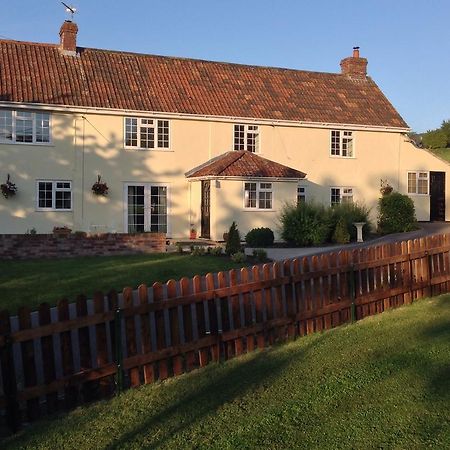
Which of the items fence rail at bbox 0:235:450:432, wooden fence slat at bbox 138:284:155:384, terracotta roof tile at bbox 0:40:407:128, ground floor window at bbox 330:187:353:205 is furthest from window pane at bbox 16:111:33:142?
wooden fence slat at bbox 138:284:155:384

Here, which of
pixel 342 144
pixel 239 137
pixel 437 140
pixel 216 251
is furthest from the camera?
pixel 437 140

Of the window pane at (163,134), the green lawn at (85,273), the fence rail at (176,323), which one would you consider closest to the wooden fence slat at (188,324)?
the fence rail at (176,323)

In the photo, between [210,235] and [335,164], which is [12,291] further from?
[335,164]

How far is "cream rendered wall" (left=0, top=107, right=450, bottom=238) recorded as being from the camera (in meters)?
23.2

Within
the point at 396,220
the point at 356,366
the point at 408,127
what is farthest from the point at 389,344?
the point at 408,127

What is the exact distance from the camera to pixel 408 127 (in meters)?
30.0

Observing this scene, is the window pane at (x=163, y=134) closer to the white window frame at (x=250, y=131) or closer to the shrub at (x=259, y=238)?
the white window frame at (x=250, y=131)

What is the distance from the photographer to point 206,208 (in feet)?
80.2

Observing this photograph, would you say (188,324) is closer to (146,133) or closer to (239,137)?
(146,133)

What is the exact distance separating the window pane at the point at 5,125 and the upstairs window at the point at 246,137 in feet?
31.0

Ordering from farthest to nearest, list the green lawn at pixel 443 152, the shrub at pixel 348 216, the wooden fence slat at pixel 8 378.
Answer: the green lawn at pixel 443 152 < the shrub at pixel 348 216 < the wooden fence slat at pixel 8 378

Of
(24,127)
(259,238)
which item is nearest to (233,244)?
(259,238)

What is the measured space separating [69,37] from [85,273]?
50.7ft

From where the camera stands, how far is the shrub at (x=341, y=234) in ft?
74.1
